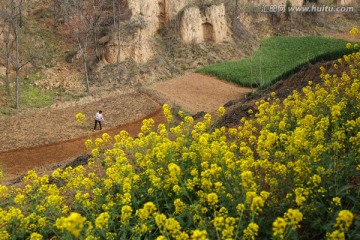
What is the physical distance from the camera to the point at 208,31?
4119cm

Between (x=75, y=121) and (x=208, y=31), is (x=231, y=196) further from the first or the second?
(x=208, y=31)

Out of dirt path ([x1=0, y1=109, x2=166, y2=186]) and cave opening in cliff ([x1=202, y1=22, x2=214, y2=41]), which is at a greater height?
cave opening in cliff ([x1=202, y1=22, x2=214, y2=41])

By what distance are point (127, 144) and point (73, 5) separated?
2847cm

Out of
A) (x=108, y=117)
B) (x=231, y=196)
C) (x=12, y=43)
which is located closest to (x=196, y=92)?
(x=108, y=117)

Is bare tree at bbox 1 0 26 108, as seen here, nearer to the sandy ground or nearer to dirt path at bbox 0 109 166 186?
the sandy ground

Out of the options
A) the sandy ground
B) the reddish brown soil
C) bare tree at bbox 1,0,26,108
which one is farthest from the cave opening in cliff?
bare tree at bbox 1,0,26,108

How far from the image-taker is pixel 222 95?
1233 inches

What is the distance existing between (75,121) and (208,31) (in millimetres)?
20909

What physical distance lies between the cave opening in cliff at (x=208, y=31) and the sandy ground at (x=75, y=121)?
8.01m

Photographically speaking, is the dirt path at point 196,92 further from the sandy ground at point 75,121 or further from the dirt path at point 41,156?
the dirt path at point 41,156

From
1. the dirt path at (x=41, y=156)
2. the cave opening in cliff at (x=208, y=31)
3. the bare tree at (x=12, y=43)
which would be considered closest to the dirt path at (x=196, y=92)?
the dirt path at (x=41, y=156)

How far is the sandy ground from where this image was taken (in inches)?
821

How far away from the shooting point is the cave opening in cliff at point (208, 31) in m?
41.0

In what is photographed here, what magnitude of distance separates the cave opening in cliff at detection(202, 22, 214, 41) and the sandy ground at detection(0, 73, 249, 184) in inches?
315
